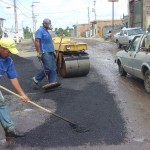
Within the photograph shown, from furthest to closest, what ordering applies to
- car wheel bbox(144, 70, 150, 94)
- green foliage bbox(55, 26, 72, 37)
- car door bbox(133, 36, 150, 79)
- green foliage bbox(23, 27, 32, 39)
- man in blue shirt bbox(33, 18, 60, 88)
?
1. green foliage bbox(23, 27, 32, 39)
2. green foliage bbox(55, 26, 72, 37)
3. man in blue shirt bbox(33, 18, 60, 88)
4. car door bbox(133, 36, 150, 79)
5. car wheel bbox(144, 70, 150, 94)

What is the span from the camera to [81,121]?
6.89 metres

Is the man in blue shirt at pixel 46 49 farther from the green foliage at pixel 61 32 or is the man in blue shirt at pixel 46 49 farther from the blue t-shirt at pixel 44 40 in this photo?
the green foliage at pixel 61 32

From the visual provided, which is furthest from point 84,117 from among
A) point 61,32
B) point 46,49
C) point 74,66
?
point 61,32

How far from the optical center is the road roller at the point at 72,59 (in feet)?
39.2

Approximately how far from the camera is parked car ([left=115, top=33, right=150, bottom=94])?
30.8ft

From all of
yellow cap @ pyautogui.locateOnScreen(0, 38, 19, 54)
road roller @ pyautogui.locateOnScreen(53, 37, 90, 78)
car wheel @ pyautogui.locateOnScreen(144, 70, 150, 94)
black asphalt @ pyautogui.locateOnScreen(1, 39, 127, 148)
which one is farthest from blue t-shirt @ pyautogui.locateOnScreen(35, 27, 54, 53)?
yellow cap @ pyautogui.locateOnScreen(0, 38, 19, 54)

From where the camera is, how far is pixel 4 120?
6027 millimetres

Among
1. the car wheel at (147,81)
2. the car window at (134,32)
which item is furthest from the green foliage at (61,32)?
the car window at (134,32)

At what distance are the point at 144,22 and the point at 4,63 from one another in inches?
1329

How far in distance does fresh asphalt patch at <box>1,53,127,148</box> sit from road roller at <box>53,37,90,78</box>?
2.00 m

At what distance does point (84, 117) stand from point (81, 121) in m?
0.29

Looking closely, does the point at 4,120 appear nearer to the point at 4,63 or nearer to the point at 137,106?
the point at 4,63

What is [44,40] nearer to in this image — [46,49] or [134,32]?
[46,49]

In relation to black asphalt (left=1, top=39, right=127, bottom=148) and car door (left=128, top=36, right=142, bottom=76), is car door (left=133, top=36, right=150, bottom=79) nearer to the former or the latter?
car door (left=128, top=36, right=142, bottom=76)
